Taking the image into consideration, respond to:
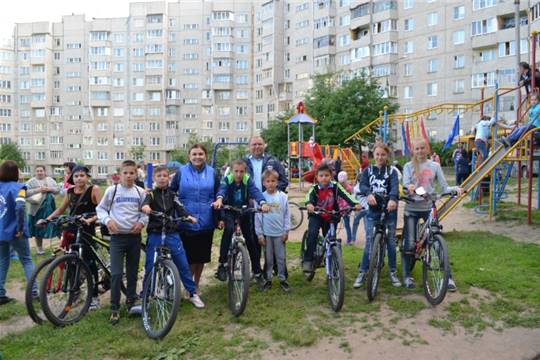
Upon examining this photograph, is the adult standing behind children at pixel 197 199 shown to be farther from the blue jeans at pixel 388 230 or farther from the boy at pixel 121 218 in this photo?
the blue jeans at pixel 388 230

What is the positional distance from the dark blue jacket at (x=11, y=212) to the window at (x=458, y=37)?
49010 millimetres

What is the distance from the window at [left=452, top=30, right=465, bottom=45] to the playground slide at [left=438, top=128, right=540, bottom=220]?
40.7 m

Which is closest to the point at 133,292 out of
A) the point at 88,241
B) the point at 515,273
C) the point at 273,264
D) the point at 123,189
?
the point at 88,241

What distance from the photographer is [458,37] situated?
4825cm

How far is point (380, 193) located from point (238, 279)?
218 centimetres

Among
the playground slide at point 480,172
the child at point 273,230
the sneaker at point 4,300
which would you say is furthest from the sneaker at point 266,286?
the playground slide at point 480,172

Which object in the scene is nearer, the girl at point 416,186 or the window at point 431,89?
the girl at point 416,186

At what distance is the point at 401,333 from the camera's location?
5.07 metres

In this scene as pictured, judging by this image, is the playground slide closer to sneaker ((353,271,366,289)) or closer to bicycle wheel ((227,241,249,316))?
sneaker ((353,271,366,289))

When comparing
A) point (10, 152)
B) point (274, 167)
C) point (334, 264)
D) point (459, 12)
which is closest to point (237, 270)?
point (334, 264)

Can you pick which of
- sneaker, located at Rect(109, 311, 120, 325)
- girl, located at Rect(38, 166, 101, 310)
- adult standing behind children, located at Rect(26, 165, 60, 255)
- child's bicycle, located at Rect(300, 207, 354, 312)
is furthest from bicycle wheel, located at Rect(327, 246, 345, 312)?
adult standing behind children, located at Rect(26, 165, 60, 255)

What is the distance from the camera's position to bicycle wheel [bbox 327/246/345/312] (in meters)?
5.61

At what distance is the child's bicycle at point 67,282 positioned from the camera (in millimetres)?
5379

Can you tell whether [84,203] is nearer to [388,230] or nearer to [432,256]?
[388,230]
